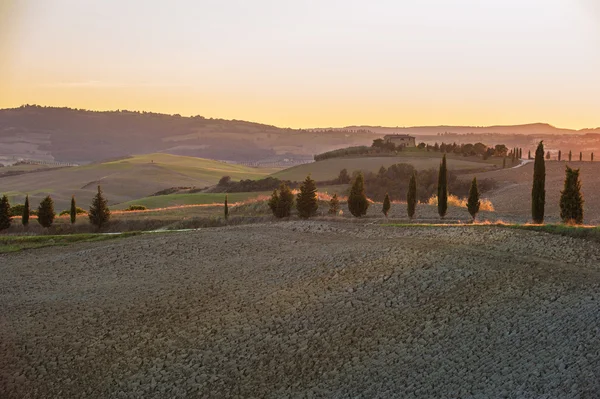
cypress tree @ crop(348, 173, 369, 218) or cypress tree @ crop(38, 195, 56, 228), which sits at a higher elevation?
cypress tree @ crop(348, 173, 369, 218)

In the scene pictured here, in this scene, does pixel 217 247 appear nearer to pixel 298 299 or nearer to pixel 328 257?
pixel 328 257

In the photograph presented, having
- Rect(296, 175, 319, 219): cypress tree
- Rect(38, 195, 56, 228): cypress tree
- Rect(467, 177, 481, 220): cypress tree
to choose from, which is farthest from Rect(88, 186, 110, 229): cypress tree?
Rect(467, 177, 481, 220): cypress tree

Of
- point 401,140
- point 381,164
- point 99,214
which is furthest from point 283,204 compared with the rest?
point 401,140

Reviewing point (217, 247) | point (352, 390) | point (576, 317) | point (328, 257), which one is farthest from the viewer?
point (217, 247)

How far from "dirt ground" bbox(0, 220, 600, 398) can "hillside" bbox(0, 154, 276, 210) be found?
7427 centimetres

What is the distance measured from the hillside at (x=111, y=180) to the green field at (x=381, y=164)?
26494 mm

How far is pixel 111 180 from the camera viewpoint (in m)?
118

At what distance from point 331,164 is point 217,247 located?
68.7m

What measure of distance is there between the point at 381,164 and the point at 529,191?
32.6m

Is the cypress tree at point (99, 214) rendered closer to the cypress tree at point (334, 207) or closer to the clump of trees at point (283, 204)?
the clump of trees at point (283, 204)

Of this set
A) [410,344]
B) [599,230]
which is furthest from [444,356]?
[599,230]

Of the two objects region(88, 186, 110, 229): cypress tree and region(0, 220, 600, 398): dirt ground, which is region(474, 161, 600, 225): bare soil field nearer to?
region(0, 220, 600, 398): dirt ground

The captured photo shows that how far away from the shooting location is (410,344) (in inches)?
621

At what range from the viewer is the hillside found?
10356 cm
